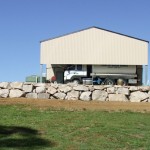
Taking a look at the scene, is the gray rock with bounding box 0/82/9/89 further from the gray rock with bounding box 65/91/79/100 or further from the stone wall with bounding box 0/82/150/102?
the gray rock with bounding box 65/91/79/100

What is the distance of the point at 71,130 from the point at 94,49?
34072mm

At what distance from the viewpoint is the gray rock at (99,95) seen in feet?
83.8

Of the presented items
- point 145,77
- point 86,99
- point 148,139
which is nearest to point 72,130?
point 148,139

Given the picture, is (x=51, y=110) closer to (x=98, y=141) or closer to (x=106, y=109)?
(x=106, y=109)

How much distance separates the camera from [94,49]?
156 feet

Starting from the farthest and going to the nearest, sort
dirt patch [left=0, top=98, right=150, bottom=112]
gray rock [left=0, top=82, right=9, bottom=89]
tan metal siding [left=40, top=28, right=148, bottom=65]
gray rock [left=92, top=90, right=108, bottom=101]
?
tan metal siding [left=40, top=28, right=148, bottom=65]
gray rock [left=92, top=90, right=108, bottom=101]
gray rock [left=0, top=82, right=9, bottom=89]
dirt patch [left=0, top=98, right=150, bottom=112]

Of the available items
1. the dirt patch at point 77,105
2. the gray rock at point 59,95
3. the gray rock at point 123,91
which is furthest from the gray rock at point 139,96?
the gray rock at point 59,95

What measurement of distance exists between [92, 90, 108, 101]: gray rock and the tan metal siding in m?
21.5

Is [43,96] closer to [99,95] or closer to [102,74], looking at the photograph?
[99,95]

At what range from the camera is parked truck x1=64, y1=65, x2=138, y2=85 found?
43969mm

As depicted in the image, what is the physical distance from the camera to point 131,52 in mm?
47406

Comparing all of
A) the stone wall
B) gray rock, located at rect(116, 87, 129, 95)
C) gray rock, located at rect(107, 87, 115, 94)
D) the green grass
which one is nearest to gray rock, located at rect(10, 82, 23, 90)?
the stone wall

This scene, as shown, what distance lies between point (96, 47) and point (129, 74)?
14.8 feet

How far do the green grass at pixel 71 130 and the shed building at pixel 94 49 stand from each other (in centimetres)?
2900
